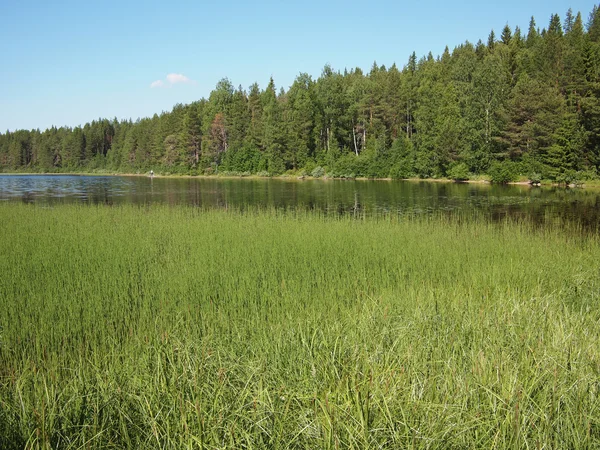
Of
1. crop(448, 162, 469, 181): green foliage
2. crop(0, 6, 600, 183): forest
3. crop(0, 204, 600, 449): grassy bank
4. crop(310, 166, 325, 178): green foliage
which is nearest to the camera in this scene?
crop(0, 204, 600, 449): grassy bank

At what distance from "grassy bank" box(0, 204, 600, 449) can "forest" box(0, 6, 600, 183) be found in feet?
125

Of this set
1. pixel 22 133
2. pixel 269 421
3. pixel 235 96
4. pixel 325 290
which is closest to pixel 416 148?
pixel 235 96

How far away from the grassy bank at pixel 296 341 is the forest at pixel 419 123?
38193mm

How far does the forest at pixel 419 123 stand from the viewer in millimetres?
45125

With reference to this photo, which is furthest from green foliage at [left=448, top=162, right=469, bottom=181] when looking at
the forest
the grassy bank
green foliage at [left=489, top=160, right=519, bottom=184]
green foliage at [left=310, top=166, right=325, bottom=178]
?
the grassy bank

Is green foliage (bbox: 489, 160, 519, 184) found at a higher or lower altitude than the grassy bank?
higher

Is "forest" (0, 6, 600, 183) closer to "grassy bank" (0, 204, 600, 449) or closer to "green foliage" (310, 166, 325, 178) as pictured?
"green foliage" (310, 166, 325, 178)

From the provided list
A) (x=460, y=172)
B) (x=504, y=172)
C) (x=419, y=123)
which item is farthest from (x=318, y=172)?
(x=504, y=172)

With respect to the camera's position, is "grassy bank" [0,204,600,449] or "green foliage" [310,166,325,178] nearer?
"grassy bank" [0,204,600,449]

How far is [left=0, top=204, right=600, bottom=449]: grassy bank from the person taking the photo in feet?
10.3

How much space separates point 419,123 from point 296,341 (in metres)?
55.7

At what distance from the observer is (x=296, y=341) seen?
15.0ft

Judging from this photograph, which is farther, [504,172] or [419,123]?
[419,123]

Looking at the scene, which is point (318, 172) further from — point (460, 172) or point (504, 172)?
point (504, 172)
